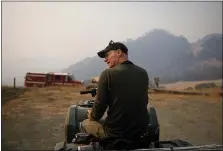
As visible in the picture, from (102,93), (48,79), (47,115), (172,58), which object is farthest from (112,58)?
(172,58)

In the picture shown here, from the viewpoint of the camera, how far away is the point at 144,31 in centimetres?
284

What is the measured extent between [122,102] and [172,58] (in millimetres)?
1475

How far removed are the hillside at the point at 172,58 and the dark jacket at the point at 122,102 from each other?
95 cm

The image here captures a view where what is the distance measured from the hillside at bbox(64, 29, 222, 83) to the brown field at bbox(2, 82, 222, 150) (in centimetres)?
19

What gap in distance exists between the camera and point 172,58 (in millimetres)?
2928

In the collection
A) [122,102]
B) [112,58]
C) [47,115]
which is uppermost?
[112,58]

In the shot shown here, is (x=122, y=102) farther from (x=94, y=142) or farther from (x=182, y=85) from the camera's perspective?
(x=182, y=85)

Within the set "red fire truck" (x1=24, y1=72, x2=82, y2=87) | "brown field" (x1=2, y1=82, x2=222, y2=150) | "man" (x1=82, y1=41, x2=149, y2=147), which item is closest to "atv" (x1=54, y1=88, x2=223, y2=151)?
"man" (x1=82, y1=41, x2=149, y2=147)

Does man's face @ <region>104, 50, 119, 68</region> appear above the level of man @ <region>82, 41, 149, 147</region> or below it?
above

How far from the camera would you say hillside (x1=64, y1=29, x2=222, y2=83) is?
2.71 meters

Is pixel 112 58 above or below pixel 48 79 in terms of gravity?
above

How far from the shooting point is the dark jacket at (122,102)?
1.53m

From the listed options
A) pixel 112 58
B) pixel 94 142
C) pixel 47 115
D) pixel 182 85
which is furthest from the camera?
pixel 182 85

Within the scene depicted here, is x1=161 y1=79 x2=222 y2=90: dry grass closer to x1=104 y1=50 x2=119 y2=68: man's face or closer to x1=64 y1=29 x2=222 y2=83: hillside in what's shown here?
x1=64 y1=29 x2=222 y2=83: hillside
